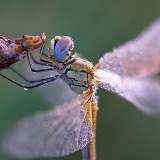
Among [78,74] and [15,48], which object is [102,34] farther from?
[15,48]

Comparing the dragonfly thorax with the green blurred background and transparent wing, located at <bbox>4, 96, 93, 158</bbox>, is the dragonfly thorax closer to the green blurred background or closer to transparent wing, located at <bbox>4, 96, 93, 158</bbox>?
transparent wing, located at <bbox>4, 96, 93, 158</bbox>

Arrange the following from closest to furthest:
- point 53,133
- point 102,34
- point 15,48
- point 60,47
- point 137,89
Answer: point 15,48 → point 60,47 → point 53,133 → point 137,89 → point 102,34

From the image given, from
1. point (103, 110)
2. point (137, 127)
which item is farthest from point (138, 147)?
point (103, 110)

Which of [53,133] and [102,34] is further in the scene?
[102,34]

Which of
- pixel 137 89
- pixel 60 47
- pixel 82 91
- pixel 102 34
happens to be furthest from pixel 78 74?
→ pixel 102 34

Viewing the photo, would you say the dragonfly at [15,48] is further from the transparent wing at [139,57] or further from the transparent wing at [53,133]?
the transparent wing at [139,57]

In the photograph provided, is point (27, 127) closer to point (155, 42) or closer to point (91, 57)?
point (155, 42)

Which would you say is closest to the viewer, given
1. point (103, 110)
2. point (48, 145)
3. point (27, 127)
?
point (48, 145)
